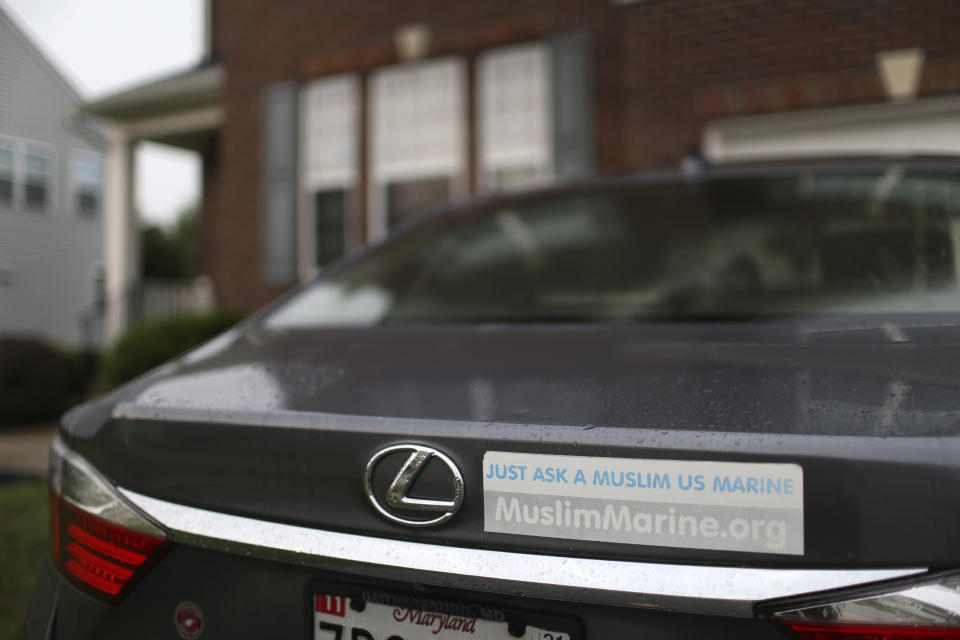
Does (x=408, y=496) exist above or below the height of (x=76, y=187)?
below

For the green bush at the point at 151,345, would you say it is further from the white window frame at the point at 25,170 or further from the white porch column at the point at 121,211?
the white window frame at the point at 25,170

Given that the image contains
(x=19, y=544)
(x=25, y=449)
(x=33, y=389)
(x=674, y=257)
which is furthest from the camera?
(x=33, y=389)

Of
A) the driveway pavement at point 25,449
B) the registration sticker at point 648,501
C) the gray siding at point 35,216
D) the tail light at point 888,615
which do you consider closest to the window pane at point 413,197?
the driveway pavement at point 25,449

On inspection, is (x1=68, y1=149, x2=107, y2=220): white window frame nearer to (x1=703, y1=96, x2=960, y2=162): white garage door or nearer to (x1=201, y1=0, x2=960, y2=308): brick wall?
(x1=201, y1=0, x2=960, y2=308): brick wall

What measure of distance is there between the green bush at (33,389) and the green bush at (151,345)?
30 centimetres

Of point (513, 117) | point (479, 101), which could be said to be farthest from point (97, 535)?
point (479, 101)

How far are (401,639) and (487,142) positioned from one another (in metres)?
6.50

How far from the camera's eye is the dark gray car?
86 cm

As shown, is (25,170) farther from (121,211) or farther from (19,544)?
(121,211)

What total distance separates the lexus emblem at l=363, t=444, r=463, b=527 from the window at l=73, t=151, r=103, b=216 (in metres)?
2.90

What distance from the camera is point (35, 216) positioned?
293cm

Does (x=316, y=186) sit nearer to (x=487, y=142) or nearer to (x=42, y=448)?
(x=487, y=142)

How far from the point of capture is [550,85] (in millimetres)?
6664

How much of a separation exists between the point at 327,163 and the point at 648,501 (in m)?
7.62
